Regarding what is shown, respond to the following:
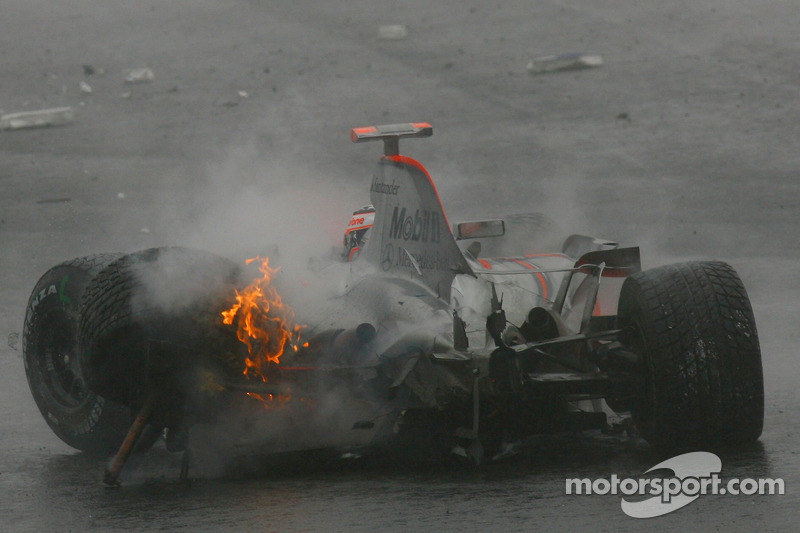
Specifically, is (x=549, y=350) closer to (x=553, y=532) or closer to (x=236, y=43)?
(x=553, y=532)

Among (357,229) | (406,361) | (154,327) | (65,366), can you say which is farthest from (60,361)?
(406,361)

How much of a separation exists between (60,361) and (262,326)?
2148mm

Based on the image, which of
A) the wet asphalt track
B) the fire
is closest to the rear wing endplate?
the wet asphalt track

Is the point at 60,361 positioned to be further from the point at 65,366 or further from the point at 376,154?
the point at 376,154

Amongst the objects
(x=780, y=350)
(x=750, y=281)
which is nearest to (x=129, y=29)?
(x=750, y=281)

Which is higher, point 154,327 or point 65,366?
point 154,327

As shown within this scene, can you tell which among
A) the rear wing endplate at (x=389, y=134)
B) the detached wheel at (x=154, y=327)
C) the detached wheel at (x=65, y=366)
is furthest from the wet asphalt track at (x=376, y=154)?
the rear wing endplate at (x=389, y=134)

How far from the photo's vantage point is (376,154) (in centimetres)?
2164

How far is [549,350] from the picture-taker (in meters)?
8.29

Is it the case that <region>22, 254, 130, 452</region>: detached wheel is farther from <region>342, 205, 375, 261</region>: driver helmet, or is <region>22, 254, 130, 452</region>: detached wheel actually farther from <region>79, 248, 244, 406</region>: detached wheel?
<region>342, 205, 375, 261</region>: driver helmet

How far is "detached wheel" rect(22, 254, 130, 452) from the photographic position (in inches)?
373

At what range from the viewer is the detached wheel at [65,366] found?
31.1ft

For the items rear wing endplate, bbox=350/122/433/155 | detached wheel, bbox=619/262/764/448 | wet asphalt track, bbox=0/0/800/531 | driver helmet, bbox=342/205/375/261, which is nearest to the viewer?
wet asphalt track, bbox=0/0/800/531

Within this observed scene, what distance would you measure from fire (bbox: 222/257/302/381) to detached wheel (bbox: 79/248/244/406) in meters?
0.05
